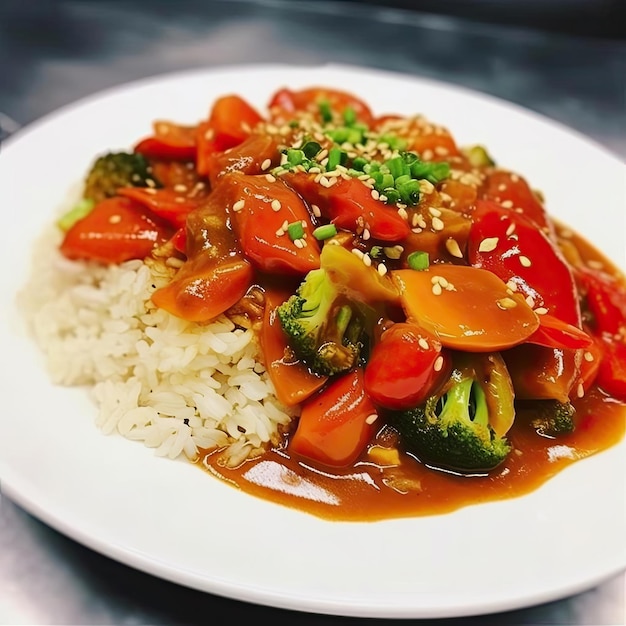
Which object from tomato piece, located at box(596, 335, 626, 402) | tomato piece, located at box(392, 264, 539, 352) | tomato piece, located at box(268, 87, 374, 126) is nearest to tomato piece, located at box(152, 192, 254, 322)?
tomato piece, located at box(392, 264, 539, 352)

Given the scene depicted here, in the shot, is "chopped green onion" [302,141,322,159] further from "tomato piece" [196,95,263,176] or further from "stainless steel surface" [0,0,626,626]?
"stainless steel surface" [0,0,626,626]

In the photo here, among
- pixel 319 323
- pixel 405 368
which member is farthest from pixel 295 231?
pixel 405 368

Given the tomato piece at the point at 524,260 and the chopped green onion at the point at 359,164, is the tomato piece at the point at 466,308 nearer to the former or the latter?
the tomato piece at the point at 524,260

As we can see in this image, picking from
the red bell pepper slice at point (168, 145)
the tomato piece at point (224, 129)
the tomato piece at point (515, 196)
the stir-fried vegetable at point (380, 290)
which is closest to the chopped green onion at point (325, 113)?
the tomato piece at point (224, 129)

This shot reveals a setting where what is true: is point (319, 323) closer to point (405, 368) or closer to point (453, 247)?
point (405, 368)

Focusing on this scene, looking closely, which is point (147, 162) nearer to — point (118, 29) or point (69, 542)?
point (69, 542)
